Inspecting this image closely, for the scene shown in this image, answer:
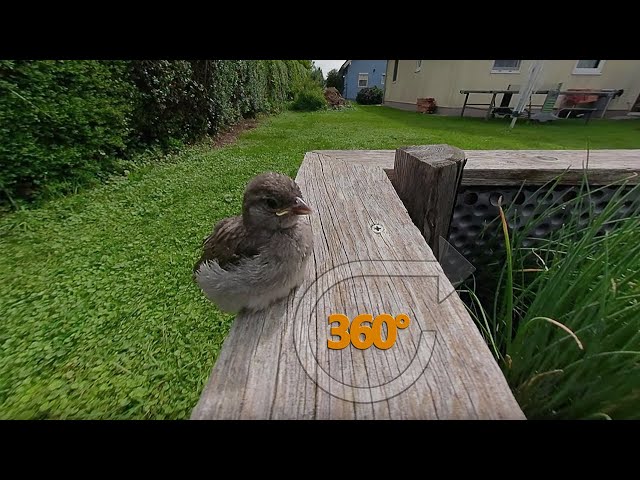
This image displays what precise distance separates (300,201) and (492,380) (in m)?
0.92

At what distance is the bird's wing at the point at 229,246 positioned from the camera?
1.21 metres

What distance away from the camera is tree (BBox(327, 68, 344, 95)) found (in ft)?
122

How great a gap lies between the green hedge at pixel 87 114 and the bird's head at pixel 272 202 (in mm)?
4554

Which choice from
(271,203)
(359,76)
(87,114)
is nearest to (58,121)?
(87,114)

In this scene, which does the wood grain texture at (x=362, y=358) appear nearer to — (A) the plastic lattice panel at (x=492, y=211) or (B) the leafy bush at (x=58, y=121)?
(A) the plastic lattice panel at (x=492, y=211)

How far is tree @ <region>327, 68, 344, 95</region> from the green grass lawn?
3789 cm

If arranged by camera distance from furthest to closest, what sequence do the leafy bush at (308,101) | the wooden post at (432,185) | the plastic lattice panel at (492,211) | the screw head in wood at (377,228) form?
the leafy bush at (308,101) → the plastic lattice panel at (492,211) → the wooden post at (432,185) → the screw head in wood at (377,228)

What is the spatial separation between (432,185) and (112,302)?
2.95 metres

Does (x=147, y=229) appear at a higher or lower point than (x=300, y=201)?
lower

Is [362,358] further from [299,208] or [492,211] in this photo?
[492,211]

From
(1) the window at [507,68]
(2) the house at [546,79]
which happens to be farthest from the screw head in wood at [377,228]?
(1) the window at [507,68]
